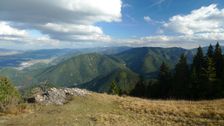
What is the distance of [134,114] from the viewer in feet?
82.1

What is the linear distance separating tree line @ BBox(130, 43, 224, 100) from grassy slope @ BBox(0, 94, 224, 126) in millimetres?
33345

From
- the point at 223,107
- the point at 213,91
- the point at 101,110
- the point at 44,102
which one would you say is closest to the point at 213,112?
the point at 223,107

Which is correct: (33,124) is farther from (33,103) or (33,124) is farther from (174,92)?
(174,92)

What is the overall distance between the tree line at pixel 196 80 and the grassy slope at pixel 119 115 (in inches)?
1313

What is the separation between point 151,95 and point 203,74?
22.4 metres

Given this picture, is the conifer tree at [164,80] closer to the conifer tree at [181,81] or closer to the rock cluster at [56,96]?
the conifer tree at [181,81]

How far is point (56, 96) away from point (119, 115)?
11238 millimetres

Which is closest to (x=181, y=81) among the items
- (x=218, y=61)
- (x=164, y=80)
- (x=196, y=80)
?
(x=196, y=80)

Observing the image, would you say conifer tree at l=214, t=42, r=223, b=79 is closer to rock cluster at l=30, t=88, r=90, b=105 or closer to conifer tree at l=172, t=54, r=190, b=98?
conifer tree at l=172, t=54, r=190, b=98

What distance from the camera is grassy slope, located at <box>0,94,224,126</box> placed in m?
21.8

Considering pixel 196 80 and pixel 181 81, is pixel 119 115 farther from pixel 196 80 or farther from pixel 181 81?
pixel 181 81

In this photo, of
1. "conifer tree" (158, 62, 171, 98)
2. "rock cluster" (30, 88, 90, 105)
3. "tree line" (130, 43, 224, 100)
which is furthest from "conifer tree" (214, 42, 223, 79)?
"rock cluster" (30, 88, 90, 105)

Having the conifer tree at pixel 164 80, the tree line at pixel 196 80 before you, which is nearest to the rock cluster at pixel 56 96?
the tree line at pixel 196 80

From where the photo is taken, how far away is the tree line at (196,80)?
2432 inches
